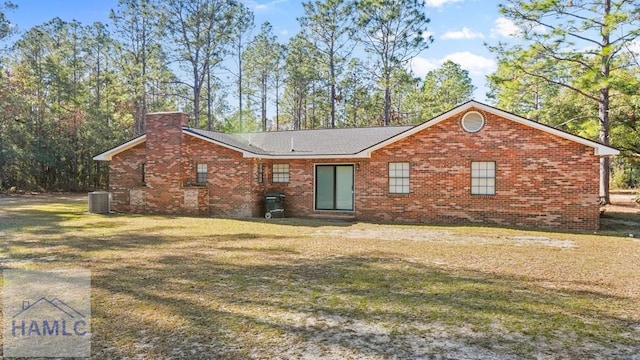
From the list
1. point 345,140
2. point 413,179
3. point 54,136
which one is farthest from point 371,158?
point 54,136

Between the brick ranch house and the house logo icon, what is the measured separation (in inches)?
409

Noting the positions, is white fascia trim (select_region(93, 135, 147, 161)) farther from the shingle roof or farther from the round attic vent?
the round attic vent

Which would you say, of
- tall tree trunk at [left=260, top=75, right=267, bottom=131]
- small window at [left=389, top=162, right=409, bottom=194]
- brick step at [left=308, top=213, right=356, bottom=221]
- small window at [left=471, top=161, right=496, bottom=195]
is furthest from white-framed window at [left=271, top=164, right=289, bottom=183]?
tall tree trunk at [left=260, top=75, right=267, bottom=131]

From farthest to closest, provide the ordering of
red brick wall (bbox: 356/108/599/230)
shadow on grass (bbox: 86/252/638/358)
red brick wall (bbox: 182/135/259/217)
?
red brick wall (bbox: 182/135/259/217) → red brick wall (bbox: 356/108/599/230) → shadow on grass (bbox: 86/252/638/358)

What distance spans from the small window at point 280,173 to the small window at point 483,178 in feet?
22.8

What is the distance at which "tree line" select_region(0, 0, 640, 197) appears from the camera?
1088 inches

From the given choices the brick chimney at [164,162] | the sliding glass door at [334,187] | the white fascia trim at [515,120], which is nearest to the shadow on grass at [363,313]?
the white fascia trim at [515,120]

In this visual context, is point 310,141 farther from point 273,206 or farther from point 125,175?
point 125,175

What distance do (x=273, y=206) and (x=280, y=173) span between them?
5.22 feet

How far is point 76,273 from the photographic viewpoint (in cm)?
709

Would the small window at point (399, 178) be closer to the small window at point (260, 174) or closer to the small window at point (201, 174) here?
the small window at point (260, 174)

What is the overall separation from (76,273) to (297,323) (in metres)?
4.46

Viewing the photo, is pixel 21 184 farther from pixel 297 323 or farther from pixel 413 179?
pixel 297 323

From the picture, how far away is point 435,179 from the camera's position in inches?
559
